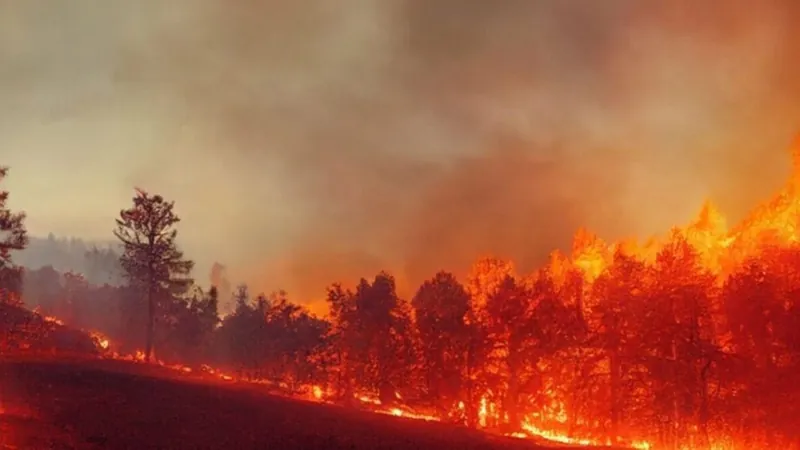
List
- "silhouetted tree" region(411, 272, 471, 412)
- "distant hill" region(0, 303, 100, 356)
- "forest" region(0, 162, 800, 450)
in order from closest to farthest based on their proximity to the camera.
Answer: "distant hill" region(0, 303, 100, 356), "forest" region(0, 162, 800, 450), "silhouetted tree" region(411, 272, 471, 412)

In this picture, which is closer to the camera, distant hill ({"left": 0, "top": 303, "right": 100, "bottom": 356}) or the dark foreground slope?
the dark foreground slope

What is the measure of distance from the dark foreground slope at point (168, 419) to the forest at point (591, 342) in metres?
9.65

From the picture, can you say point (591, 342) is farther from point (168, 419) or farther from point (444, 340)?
point (168, 419)

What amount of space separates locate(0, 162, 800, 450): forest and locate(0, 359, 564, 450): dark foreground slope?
9645 millimetres

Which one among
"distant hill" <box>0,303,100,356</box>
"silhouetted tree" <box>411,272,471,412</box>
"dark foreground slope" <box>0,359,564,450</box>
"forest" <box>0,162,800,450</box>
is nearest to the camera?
"dark foreground slope" <box>0,359,564,450</box>

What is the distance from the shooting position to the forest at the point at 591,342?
177 feet

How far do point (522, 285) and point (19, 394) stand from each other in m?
46.9

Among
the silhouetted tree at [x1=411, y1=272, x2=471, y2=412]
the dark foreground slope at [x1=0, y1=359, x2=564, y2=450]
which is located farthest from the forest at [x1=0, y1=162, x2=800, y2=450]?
the dark foreground slope at [x1=0, y1=359, x2=564, y2=450]

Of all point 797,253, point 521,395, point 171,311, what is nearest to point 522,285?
point 521,395

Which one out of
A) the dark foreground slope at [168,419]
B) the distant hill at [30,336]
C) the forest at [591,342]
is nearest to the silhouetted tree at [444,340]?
the forest at [591,342]

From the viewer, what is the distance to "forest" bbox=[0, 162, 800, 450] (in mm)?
53875

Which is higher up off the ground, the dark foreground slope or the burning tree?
the burning tree

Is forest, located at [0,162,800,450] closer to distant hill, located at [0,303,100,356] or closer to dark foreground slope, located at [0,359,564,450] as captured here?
distant hill, located at [0,303,100,356]

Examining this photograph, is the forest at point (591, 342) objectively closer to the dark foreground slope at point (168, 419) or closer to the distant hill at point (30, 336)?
the distant hill at point (30, 336)
